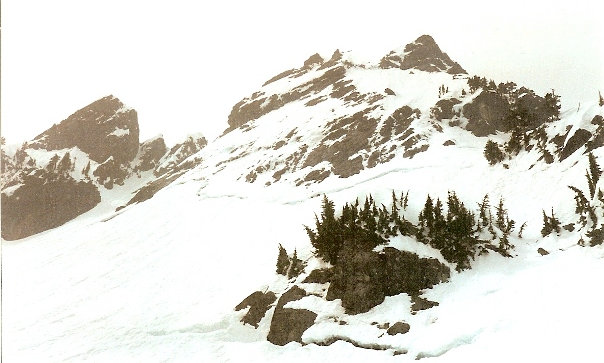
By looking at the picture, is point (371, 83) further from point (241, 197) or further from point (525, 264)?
point (525, 264)

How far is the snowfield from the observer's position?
1752 centimetres

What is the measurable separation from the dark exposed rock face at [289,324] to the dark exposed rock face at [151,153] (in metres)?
69.2

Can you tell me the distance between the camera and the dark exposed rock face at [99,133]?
7931 centimetres

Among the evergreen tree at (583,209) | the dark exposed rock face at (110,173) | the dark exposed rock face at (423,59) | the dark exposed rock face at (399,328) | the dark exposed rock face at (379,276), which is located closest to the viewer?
the dark exposed rock face at (399,328)

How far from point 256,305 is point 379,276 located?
7.62 meters

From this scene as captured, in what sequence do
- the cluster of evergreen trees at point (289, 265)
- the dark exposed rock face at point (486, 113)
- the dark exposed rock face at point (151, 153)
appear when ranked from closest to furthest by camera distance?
the cluster of evergreen trees at point (289, 265), the dark exposed rock face at point (486, 113), the dark exposed rock face at point (151, 153)

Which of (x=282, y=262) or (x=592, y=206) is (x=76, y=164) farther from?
(x=592, y=206)

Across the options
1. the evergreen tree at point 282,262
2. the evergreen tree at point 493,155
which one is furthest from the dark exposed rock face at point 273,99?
the evergreen tree at point 282,262

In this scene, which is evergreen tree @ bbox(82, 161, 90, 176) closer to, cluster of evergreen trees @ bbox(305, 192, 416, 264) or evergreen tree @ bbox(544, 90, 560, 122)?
cluster of evergreen trees @ bbox(305, 192, 416, 264)

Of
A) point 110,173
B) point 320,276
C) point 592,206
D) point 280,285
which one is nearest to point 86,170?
point 110,173

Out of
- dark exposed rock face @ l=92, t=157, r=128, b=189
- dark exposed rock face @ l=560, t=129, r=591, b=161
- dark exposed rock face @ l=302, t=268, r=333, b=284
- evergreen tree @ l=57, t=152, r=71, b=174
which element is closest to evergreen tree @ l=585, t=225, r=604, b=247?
dark exposed rock face @ l=560, t=129, r=591, b=161

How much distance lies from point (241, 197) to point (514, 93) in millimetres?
34666

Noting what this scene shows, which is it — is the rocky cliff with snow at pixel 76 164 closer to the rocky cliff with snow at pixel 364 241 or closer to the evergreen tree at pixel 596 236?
the rocky cliff with snow at pixel 364 241

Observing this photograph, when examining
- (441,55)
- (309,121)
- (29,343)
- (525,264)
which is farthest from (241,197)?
(441,55)
